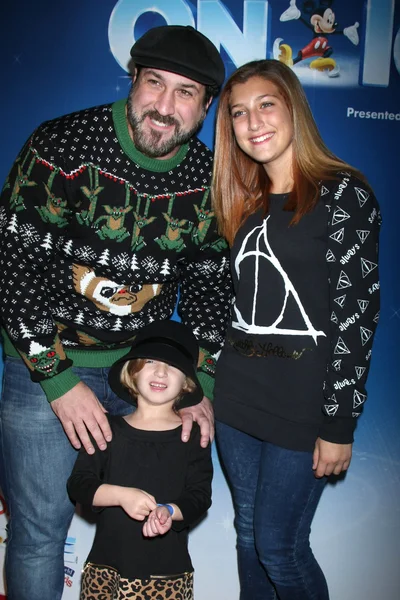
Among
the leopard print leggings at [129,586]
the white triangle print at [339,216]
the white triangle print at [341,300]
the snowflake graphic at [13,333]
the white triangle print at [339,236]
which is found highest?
the white triangle print at [339,216]

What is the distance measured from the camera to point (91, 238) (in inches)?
72.7

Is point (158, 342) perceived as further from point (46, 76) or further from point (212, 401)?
point (46, 76)

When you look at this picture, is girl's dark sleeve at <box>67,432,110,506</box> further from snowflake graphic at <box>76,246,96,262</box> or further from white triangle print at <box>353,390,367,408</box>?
white triangle print at <box>353,390,367,408</box>

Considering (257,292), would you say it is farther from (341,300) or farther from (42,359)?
(42,359)

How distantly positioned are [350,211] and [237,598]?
1692mm

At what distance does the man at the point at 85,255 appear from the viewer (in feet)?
5.85

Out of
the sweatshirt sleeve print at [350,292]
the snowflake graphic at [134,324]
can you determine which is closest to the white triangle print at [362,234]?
the sweatshirt sleeve print at [350,292]

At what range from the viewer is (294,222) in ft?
5.44

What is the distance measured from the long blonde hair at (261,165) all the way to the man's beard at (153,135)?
5.7 inches

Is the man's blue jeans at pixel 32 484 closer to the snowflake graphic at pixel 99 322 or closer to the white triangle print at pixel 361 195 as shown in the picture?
the snowflake graphic at pixel 99 322

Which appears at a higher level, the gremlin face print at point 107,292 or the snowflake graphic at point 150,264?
the snowflake graphic at point 150,264

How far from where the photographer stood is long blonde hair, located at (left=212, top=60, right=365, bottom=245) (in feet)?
5.51

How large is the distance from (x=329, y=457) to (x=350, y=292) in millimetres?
437

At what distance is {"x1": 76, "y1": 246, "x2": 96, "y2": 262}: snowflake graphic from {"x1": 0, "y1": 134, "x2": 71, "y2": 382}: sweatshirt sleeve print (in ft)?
0.29
